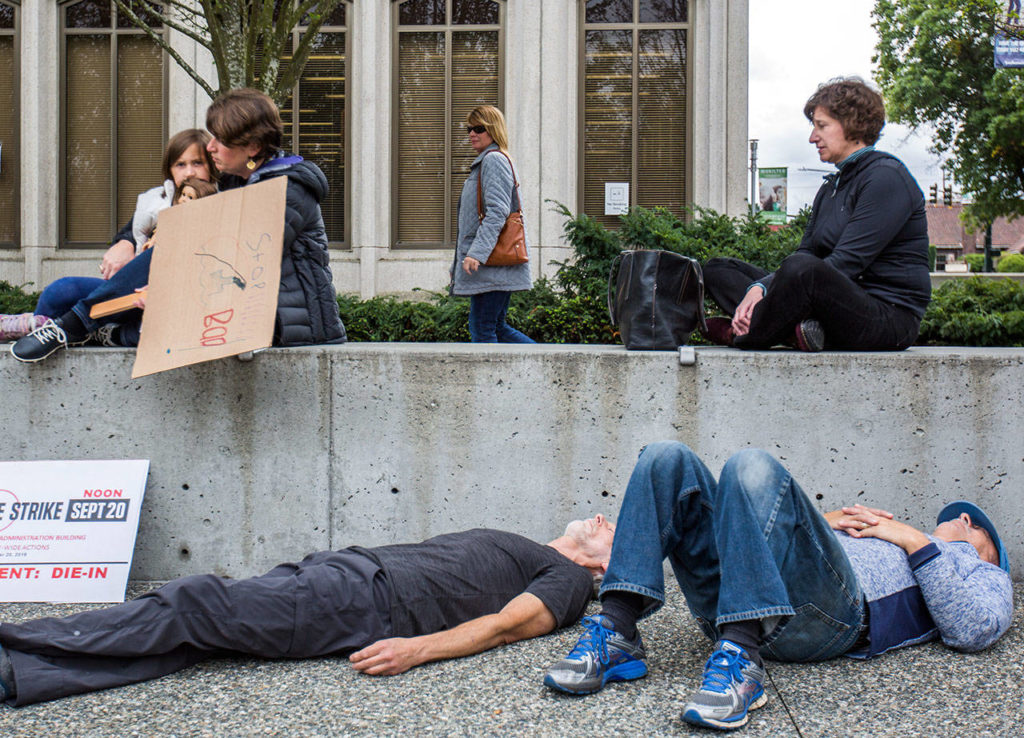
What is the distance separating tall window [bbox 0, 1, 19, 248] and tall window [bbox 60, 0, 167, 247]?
0.62 metres

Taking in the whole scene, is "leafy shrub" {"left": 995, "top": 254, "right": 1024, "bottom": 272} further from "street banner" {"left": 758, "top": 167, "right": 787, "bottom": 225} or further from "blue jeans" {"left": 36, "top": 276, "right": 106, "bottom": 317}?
"blue jeans" {"left": 36, "top": 276, "right": 106, "bottom": 317}

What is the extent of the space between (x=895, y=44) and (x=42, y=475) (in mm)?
26426

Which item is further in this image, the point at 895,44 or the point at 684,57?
the point at 895,44

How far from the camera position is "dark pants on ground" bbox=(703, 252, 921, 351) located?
14.1ft

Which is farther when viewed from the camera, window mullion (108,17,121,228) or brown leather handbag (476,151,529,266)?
window mullion (108,17,121,228)

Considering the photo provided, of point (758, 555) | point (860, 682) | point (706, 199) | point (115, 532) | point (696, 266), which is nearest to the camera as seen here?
point (758, 555)

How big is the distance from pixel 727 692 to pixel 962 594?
1.00 metres

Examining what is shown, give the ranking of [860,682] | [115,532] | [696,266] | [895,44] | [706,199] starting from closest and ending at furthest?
1. [860,682]
2. [115,532]
3. [696,266]
4. [706,199]
5. [895,44]

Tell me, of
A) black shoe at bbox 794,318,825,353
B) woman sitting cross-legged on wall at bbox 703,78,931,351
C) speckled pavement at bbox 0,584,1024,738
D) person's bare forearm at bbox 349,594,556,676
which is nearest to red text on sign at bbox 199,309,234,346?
speckled pavement at bbox 0,584,1024,738

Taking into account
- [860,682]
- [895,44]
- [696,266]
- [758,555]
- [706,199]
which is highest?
[895,44]

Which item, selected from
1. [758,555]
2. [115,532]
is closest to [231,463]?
[115,532]

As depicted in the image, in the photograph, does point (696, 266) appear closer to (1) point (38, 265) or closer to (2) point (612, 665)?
(2) point (612, 665)

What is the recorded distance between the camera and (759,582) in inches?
117

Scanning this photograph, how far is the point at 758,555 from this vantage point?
2.98 m
